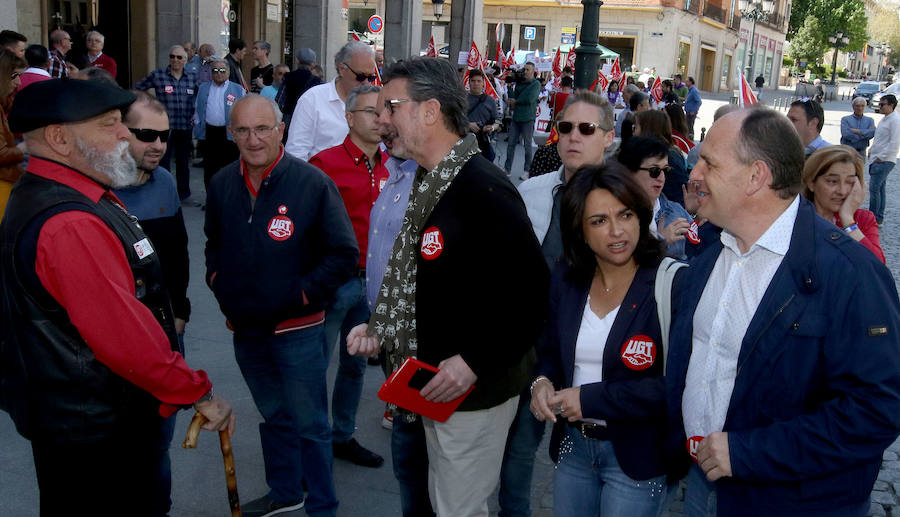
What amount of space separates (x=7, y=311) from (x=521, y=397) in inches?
76.0

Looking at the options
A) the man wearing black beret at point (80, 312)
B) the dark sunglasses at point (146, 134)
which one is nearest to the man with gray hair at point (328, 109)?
the dark sunglasses at point (146, 134)

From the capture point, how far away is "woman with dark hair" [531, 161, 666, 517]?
2.61 metres

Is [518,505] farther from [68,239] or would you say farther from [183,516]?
[68,239]

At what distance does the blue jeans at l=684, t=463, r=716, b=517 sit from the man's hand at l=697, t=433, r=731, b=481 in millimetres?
263

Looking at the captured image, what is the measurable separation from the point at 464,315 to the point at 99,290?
113 cm

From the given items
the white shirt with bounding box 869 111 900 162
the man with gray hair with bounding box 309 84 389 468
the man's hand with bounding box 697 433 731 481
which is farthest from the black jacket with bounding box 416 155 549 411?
the white shirt with bounding box 869 111 900 162

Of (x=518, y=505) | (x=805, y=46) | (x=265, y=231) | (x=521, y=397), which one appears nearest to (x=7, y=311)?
(x=265, y=231)

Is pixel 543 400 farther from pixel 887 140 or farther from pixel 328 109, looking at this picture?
pixel 887 140

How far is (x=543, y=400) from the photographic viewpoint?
8.92ft

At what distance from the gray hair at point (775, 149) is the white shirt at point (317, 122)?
3.75m

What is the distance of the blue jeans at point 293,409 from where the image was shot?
3.65 m

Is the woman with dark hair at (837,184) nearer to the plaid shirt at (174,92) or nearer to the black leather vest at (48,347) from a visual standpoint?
the black leather vest at (48,347)

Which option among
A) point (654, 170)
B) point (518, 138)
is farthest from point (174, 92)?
point (654, 170)

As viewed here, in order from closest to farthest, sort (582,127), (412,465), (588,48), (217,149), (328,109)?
(412,465) < (582,127) < (328,109) < (588,48) < (217,149)
